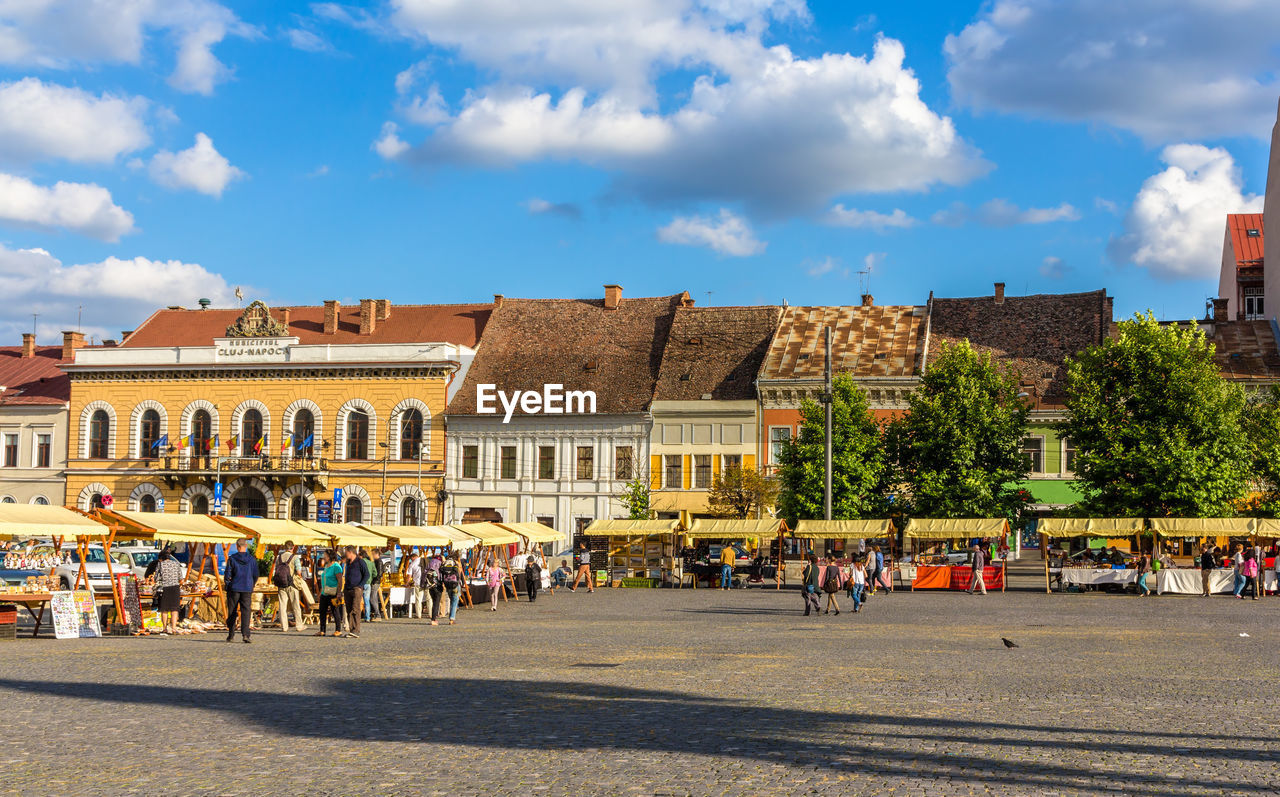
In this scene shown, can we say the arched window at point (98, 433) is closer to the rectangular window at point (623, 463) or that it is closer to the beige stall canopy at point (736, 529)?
the rectangular window at point (623, 463)

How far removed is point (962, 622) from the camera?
27.9 m

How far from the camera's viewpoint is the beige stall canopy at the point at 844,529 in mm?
44750

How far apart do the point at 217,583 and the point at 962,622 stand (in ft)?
49.8

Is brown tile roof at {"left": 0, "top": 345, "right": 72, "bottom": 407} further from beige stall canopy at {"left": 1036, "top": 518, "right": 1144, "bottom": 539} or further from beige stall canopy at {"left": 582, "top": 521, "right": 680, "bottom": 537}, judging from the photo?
beige stall canopy at {"left": 1036, "top": 518, "right": 1144, "bottom": 539}

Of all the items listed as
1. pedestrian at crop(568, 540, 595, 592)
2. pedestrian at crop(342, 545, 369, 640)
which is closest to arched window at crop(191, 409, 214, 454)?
pedestrian at crop(568, 540, 595, 592)

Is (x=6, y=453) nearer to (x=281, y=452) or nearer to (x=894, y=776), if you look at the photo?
(x=281, y=452)

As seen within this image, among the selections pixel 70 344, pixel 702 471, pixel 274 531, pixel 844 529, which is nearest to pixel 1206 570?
pixel 844 529

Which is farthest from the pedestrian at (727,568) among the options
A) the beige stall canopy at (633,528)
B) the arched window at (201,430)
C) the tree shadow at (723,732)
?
the arched window at (201,430)

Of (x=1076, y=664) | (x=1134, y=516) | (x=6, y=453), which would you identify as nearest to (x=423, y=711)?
(x=1076, y=664)

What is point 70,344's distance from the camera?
2906 inches

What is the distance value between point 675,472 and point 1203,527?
25994 mm

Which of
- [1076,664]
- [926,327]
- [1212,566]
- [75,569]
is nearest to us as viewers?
[1076,664]

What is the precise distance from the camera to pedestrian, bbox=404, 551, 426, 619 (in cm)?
3083

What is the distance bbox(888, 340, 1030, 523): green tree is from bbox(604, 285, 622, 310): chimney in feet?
70.1
